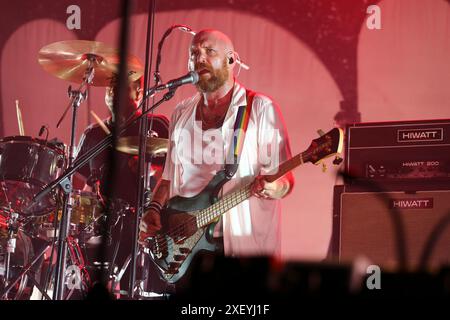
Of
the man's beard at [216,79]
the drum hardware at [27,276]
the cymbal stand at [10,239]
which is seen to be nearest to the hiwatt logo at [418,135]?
the man's beard at [216,79]

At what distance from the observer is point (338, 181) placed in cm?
365

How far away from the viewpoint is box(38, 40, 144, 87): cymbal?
3893mm

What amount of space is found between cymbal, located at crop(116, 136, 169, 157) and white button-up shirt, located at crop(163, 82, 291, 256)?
50 millimetres

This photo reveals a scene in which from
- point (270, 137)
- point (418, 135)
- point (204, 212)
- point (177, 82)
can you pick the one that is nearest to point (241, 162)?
point (270, 137)

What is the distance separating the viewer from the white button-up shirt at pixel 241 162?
369 cm

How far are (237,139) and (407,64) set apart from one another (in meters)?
0.99

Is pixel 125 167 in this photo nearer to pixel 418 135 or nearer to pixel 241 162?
pixel 241 162

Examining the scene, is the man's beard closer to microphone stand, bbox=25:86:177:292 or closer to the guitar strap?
the guitar strap

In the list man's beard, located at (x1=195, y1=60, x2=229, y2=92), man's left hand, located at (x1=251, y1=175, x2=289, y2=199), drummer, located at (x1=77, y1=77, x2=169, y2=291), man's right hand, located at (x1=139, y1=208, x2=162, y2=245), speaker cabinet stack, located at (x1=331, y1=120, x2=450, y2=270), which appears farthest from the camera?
drummer, located at (x1=77, y1=77, x2=169, y2=291)

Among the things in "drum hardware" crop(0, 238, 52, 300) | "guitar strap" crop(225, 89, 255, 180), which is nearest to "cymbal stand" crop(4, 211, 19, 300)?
"drum hardware" crop(0, 238, 52, 300)

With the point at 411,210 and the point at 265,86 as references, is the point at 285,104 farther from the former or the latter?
the point at 411,210

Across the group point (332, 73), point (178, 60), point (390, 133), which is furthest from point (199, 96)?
point (390, 133)

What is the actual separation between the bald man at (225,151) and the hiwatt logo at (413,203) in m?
0.63

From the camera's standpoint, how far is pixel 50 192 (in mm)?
3943
